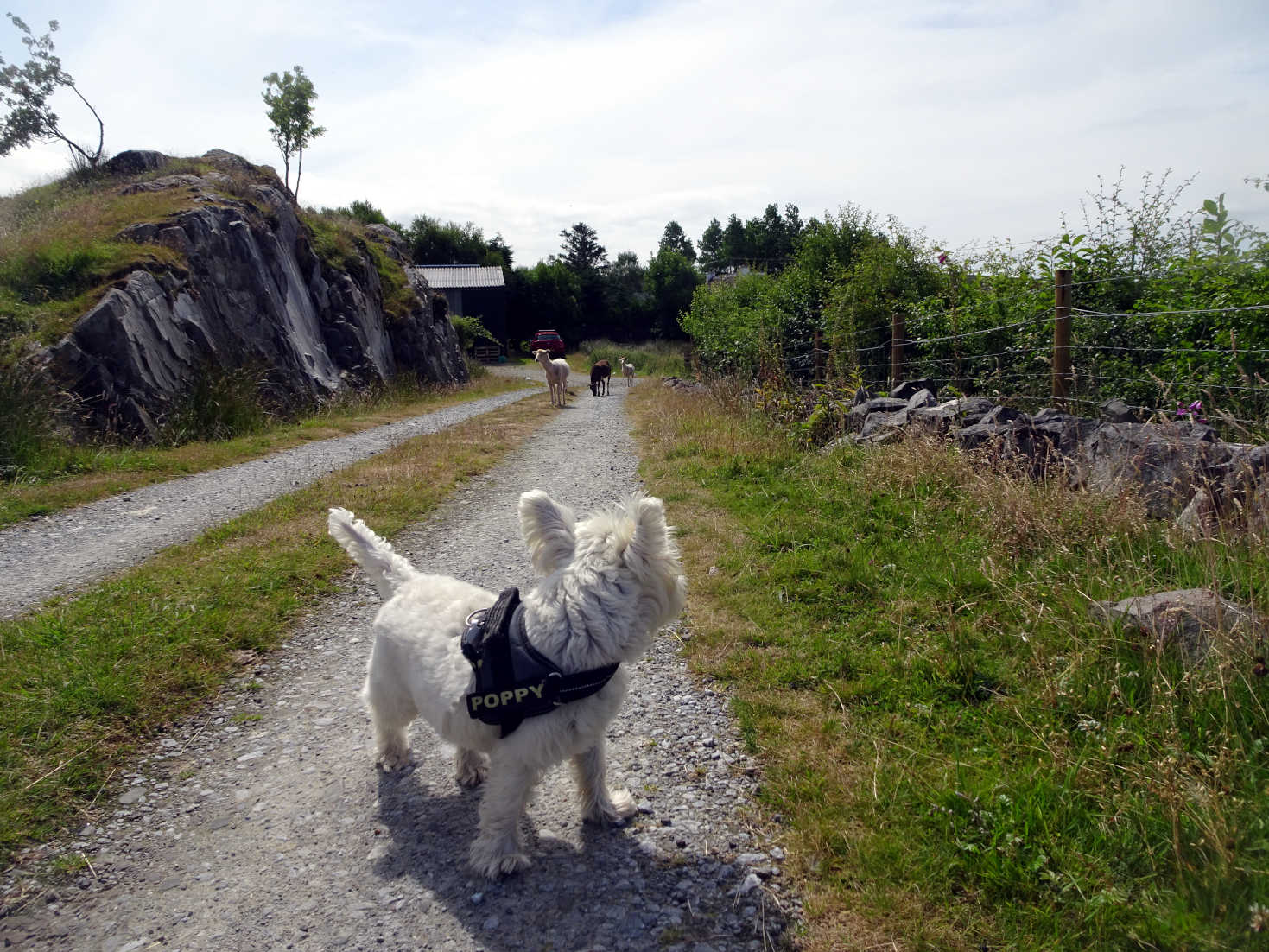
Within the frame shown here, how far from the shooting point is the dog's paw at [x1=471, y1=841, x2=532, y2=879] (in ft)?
9.84

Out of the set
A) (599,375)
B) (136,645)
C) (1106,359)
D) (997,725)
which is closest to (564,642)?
(997,725)

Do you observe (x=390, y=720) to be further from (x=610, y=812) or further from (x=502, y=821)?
(x=610, y=812)

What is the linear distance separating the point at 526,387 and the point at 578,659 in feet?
102

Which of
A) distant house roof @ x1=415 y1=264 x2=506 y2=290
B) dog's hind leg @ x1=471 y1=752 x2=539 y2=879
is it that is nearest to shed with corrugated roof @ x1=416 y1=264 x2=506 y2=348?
distant house roof @ x1=415 y1=264 x2=506 y2=290

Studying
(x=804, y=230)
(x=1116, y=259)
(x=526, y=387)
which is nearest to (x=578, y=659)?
(x=1116, y=259)

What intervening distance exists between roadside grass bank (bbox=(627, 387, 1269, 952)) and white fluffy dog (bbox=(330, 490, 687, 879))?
3.14ft

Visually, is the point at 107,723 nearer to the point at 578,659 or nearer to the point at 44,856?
the point at 44,856

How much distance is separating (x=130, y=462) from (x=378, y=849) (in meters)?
10.4

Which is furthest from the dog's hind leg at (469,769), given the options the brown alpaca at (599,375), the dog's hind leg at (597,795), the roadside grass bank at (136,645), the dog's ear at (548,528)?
the brown alpaca at (599,375)

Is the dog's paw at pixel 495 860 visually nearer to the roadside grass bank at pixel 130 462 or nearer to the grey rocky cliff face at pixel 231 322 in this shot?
the roadside grass bank at pixel 130 462

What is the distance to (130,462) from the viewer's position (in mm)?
11086

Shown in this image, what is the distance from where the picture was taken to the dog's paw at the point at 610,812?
333 centimetres

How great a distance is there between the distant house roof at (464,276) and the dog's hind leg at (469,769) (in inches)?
2239

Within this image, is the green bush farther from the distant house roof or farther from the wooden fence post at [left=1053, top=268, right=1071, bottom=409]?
the distant house roof
